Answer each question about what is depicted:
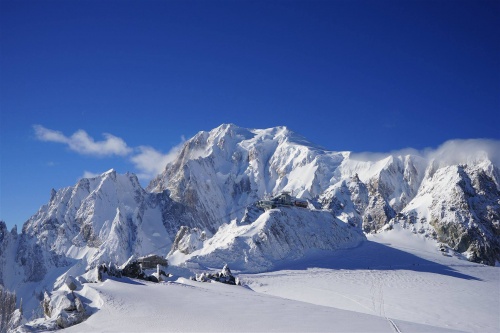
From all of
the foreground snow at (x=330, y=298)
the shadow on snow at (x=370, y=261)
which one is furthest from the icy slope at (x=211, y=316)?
the shadow on snow at (x=370, y=261)

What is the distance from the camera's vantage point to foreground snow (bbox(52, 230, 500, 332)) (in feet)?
60.3

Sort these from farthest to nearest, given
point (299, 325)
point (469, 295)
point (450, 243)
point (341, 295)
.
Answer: point (450, 243) → point (469, 295) → point (341, 295) → point (299, 325)

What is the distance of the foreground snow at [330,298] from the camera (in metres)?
18.4

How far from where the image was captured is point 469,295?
146 feet

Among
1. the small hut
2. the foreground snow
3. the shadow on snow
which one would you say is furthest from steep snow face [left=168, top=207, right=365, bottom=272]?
the small hut

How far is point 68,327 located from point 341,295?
2573 cm

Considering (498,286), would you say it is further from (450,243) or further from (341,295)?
(450,243)

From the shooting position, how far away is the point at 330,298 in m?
38.6

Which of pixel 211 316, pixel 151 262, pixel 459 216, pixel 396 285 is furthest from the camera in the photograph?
pixel 459 216

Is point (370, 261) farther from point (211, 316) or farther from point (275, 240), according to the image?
point (211, 316)

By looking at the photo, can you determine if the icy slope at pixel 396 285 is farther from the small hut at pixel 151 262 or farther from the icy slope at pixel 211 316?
the small hut at pixel 151 262

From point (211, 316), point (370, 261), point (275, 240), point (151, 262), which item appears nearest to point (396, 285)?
point (370, 261)

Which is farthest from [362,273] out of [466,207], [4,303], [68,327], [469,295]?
[466,207]

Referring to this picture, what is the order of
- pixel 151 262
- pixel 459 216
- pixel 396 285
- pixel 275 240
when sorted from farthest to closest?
pixel 459 216
pixel 275 240
pixel 396 285
pixel 151 262
